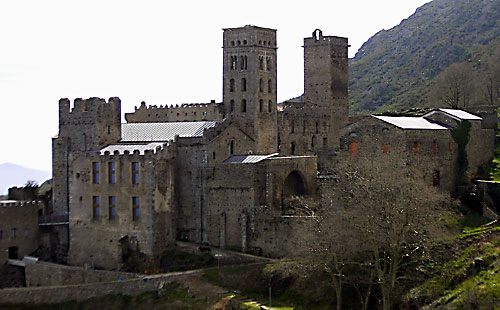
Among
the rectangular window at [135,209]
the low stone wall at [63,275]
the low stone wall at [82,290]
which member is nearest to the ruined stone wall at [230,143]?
the rectangular window at [135,209]

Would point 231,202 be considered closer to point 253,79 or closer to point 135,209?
point 135,209

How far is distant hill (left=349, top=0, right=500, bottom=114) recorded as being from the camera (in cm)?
13075

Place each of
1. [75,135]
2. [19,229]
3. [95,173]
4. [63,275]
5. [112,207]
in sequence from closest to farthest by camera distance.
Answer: [63,275] < [112,207] < [95,173] < [19,229] < [75,135]

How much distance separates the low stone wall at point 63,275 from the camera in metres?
62.5

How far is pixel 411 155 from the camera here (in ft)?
207

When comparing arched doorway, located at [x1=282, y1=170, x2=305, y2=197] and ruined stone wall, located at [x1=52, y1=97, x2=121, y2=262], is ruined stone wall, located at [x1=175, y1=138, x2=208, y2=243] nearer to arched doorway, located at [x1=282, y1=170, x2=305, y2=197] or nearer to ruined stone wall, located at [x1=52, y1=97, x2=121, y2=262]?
arched doorway, located at [x1=282, y1=170, x2=305, y2=197]

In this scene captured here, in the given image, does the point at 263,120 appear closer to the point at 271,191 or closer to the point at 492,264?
the point at 271,191

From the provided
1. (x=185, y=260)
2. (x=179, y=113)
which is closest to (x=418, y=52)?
(x=179, y=113)

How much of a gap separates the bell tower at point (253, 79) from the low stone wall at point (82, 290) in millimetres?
17064

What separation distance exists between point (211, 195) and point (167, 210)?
349 centimetres

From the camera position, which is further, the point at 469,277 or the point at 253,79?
the point at 253,79

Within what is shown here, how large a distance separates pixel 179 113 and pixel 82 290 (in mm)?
25269

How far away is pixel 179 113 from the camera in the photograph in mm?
82312

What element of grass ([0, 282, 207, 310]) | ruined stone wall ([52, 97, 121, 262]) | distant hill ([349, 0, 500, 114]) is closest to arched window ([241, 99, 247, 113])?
ruined stone wall ([52, 97, 121, 262])
